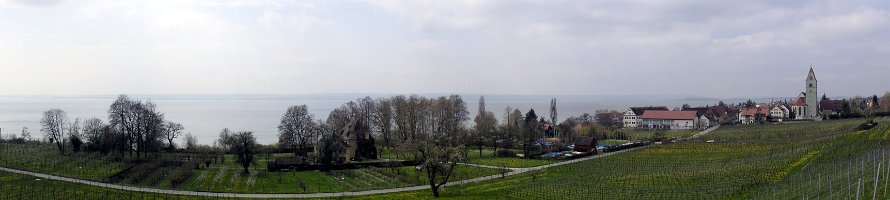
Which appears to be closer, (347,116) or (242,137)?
(242,137)

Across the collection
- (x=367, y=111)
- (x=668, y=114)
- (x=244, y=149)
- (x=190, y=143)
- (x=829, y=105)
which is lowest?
(x=190, y=143)

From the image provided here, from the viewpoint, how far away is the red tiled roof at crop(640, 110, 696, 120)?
367 feet

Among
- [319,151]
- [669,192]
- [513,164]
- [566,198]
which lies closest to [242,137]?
[319,151]

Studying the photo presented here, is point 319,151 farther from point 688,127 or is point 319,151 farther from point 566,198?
point 688,127

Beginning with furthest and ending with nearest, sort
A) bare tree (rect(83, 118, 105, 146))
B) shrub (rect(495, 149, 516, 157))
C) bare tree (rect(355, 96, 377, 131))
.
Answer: bare tree (rect(355, 96, 377, 131)) → shrub (rect(495, 149, 516, 157)) → bare tree (rect(83, 118, 105, 146))

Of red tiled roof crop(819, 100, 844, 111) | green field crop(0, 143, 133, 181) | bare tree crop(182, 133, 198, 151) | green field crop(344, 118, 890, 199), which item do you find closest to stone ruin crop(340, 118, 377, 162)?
bare tree crop(182, 133, 198, 151)

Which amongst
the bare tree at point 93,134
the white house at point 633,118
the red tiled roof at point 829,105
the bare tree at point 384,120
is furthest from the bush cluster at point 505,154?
the red tiled roof at point 829,105

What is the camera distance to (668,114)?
114000 millimetres

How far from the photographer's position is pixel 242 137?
2125 inches

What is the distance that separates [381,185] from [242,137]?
53.6ft

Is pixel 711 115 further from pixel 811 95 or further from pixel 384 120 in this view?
pixel 384 120

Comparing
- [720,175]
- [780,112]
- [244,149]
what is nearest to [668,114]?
[780,112]

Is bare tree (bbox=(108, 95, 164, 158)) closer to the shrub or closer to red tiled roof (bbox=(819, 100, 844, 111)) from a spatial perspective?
the shrub

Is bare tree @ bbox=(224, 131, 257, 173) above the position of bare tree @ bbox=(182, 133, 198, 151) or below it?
above
